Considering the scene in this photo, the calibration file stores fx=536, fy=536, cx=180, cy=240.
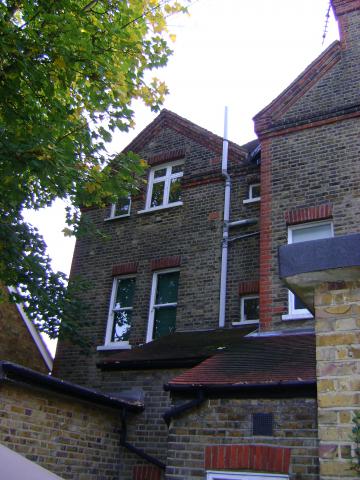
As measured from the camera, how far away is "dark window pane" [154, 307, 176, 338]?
13.2 metres

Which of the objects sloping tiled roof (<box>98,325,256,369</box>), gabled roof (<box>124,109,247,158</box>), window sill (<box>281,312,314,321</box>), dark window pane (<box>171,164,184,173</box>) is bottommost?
sloping tiled roof (<box>98,325,256,369</box>)

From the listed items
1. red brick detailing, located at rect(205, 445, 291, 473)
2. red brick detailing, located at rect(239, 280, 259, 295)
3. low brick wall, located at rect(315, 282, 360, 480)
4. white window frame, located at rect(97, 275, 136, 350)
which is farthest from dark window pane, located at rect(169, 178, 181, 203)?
low brick wall, located at rect(315, 282, 360, 480)

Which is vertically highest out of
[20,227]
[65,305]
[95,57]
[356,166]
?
[356,166]

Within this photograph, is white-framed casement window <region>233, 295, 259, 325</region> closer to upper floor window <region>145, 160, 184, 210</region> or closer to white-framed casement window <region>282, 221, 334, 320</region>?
white-framed casement window <region>282, 221, 334, 320</region>

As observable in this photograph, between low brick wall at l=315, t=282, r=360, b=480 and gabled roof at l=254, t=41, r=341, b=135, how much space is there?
9181 mm

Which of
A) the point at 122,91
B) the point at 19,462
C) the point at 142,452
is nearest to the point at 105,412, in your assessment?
the point at 142,452

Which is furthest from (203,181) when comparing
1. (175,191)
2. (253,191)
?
(253,191)

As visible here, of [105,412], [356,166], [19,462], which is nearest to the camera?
[19,462]

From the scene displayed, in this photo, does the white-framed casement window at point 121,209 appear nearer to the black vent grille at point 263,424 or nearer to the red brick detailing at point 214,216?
the red brick detailing at point 214,216

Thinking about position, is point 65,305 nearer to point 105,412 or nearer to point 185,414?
point 105,412

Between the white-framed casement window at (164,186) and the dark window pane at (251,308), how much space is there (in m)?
3.65

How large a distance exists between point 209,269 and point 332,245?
29.4 feet

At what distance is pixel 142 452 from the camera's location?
33.6 ft

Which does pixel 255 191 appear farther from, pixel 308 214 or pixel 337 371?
pixel 337 371
